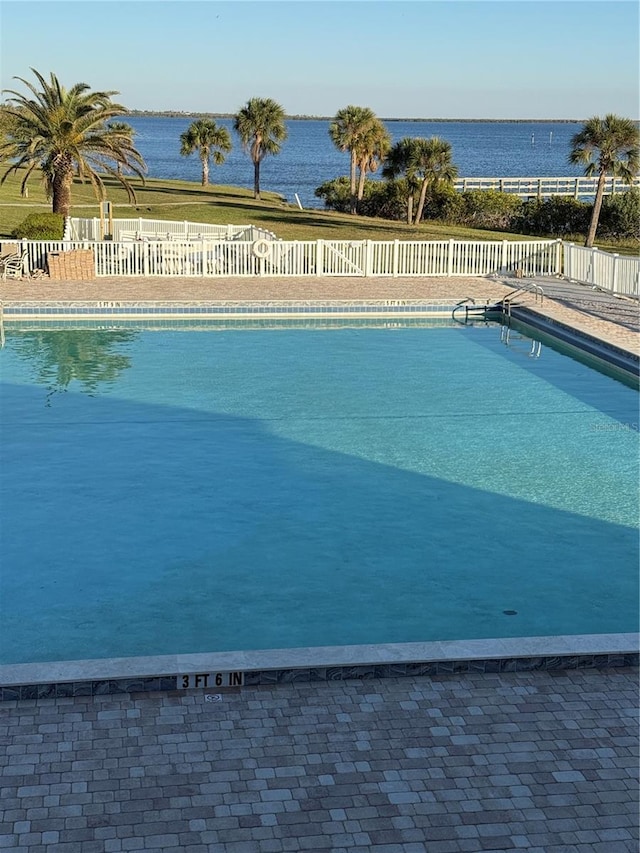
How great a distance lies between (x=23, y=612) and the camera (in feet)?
23.7

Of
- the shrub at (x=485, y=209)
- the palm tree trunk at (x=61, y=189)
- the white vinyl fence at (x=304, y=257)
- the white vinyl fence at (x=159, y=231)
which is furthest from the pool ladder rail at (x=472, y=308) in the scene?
the shrub at (x=485, y=209)

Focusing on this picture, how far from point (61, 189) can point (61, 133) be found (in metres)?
1.66

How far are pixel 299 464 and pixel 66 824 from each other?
6394 millimetres

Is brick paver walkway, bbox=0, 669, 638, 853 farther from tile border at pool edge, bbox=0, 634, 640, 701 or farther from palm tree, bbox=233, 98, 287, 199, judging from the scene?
palm tree, bbox=233, 98, 287, 199

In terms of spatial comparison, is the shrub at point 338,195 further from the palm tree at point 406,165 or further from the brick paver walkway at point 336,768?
the brick paver walkway at point 336,768

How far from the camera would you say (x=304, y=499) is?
31.7ft

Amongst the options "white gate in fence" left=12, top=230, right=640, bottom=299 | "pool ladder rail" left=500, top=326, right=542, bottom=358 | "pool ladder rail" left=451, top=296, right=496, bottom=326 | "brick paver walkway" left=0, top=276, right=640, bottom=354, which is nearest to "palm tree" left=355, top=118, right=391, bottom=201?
"white gate in fence" left=12, top=230, right=640, bottom=299

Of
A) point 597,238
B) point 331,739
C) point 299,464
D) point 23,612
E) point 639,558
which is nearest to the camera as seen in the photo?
point 331,739

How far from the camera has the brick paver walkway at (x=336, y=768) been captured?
14.4 feet

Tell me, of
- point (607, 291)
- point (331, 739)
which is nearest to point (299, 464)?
point (331, 739)

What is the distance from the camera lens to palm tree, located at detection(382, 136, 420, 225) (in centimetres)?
3656

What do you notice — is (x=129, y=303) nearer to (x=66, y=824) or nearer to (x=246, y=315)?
(x=246, y=315)

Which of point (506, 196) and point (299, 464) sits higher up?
point (506, 196)

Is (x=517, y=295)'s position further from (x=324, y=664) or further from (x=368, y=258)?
(x=324, y=664)
